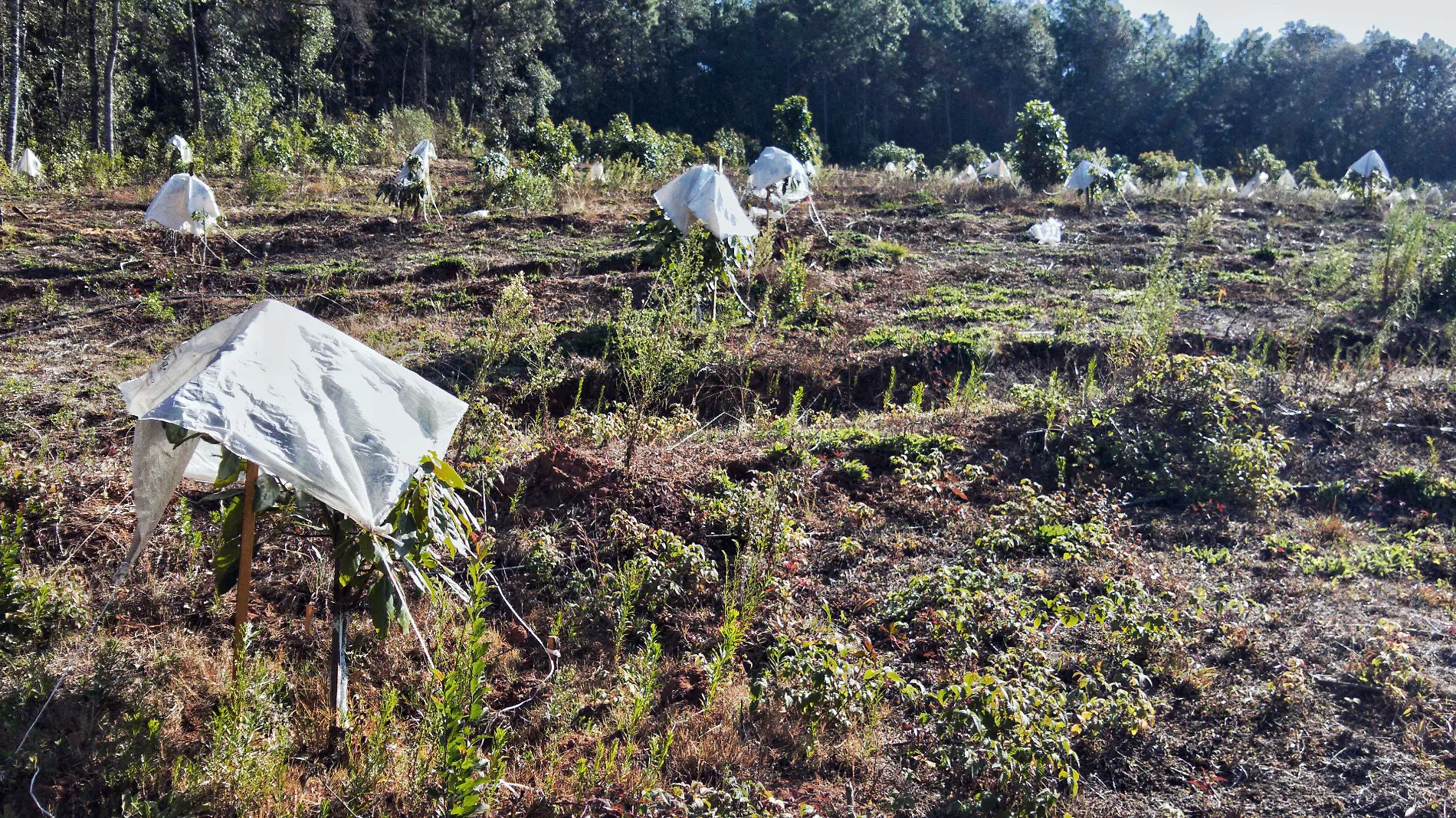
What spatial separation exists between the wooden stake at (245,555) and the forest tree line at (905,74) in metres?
23.8

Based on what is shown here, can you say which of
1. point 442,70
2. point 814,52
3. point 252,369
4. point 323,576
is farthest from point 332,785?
point 814,52

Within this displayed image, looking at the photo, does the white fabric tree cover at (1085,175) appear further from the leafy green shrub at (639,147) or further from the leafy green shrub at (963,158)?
the leafy green shrub at (963,158)

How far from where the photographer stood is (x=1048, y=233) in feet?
35.3

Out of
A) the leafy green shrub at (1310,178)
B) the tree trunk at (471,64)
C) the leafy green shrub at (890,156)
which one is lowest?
the leafy green shrub at (1310,178)

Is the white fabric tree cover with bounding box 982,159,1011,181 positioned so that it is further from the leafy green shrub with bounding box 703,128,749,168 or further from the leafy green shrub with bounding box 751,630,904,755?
the leafy green shrub with bounding box 751,630,904,755

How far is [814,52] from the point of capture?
1271 inches

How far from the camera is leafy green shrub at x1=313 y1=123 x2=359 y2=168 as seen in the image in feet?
43.9

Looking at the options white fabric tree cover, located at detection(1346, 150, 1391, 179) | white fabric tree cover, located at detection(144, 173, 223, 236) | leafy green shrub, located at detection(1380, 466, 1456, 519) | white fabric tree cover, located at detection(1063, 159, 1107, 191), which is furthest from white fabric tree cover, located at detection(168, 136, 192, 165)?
white fabric tree cover, located at detection(1346, 150, 1391, 179)

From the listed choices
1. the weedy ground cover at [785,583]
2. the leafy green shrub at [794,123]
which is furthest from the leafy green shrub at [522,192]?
the leafy green shrub at [794,123]

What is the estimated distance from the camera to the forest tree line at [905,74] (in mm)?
26109

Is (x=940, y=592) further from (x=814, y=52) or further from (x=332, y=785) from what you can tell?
(x=814, y=52)

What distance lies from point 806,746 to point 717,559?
3.60 ft

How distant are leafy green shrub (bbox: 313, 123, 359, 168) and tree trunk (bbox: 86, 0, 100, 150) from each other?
588 cm

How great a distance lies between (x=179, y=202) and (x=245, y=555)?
6522mm
